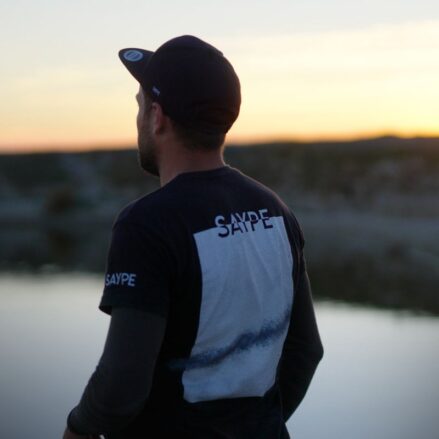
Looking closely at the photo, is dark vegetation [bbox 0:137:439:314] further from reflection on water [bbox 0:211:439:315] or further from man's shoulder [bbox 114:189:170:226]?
man's shoulder [bbox 114:189:170:226]

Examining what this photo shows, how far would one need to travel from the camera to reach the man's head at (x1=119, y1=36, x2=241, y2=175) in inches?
68.2

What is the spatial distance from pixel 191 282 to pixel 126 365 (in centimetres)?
18

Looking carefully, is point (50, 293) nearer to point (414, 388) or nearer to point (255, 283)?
point (414, 388)

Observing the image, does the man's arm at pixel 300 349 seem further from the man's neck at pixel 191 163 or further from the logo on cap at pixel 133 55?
the logo on cap at pixel 133 55

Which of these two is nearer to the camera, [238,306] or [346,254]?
[238,306]

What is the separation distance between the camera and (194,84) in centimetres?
173

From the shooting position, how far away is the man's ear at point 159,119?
5.74ft

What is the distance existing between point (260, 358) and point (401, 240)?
60.9 ft

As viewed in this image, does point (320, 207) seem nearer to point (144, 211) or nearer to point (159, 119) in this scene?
point (159, 119)

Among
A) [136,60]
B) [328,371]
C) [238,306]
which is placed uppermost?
[136,60]

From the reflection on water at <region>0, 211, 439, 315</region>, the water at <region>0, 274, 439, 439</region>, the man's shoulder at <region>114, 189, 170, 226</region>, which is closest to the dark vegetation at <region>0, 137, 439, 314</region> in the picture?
the reflection on water at <region>0, 211, 439, 315</region>

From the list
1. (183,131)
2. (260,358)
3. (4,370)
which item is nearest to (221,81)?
(183,131)

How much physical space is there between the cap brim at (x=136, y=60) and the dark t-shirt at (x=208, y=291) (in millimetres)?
230

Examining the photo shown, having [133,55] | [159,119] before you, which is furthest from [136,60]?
[159,119]
